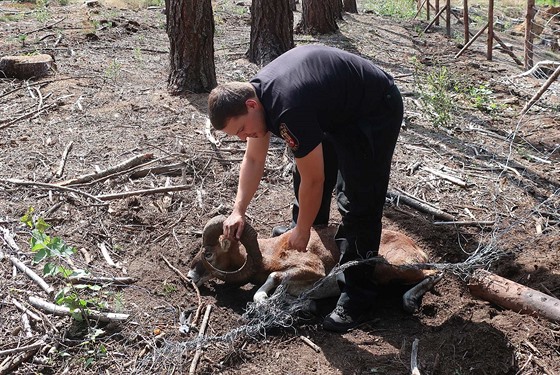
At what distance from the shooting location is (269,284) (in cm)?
507

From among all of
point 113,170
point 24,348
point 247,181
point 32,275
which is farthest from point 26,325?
point 113,170

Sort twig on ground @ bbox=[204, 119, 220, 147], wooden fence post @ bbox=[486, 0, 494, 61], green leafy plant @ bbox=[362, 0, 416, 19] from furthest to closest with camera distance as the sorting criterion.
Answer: green leafy plant @ bbox=[362, 0, 416, 19] < wooden fence post @ bbox=[486, 0, 494, 61] < twig on ground @ bbox=[204, 119, 220, 147]

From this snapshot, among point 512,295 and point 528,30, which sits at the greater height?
point 528,30

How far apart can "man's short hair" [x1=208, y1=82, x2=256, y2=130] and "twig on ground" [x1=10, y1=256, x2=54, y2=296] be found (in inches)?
76.2

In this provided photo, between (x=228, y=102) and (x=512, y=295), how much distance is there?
2.65m

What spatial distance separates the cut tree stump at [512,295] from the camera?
4.42 m

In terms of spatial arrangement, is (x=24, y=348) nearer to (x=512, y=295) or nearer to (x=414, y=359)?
(x=414, y=359)

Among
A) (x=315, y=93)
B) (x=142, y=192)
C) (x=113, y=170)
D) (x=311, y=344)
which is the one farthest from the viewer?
(x=113, y=170)

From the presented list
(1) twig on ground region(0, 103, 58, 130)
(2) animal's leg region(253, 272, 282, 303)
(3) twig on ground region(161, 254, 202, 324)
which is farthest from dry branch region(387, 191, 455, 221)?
(1) twig on ground region(0, 103, 58, 130)

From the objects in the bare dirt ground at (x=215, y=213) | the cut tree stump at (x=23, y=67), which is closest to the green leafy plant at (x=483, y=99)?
the bare dirt ground at (x=215, y=213)

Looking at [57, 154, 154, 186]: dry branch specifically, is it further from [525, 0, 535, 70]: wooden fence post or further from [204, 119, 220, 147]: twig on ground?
[525, 0, 535, 70]: wooden fence post

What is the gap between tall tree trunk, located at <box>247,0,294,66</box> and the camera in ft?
33.1

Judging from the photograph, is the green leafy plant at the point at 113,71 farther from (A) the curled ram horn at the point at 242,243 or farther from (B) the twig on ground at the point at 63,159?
(A) the curled ram horn at the point at 242,243

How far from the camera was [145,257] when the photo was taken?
5.43m
